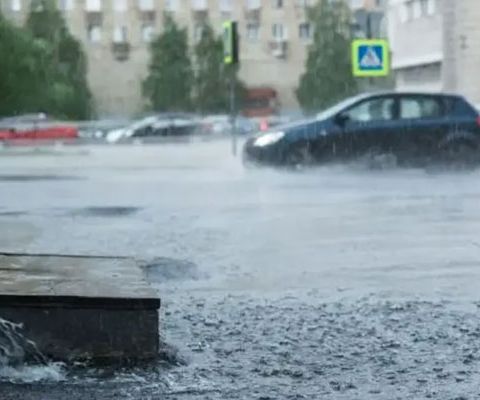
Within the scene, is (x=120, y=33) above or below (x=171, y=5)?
below

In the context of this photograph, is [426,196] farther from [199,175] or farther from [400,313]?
[400,313]

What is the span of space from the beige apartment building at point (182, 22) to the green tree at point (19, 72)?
43.3 ft

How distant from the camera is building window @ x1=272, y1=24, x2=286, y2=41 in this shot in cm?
7619

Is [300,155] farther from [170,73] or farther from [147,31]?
[147,31]

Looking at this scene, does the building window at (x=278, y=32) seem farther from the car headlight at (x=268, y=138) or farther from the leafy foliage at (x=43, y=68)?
the car headlight at (x=268, y=138)

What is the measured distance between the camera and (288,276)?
886 cm

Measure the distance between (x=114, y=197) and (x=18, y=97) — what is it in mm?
44393

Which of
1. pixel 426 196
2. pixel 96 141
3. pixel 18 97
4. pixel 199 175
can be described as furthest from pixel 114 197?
pixel 18 97

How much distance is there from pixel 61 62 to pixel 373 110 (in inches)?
1950

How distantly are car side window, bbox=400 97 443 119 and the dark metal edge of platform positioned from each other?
16875 millimetres

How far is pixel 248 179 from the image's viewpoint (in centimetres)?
2033

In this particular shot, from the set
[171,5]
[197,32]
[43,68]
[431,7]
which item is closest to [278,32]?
[197,32]

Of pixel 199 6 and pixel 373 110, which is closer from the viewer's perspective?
pixel 373 110

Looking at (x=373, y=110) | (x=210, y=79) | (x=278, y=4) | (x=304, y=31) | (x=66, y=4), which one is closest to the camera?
(x=373, y=110)
